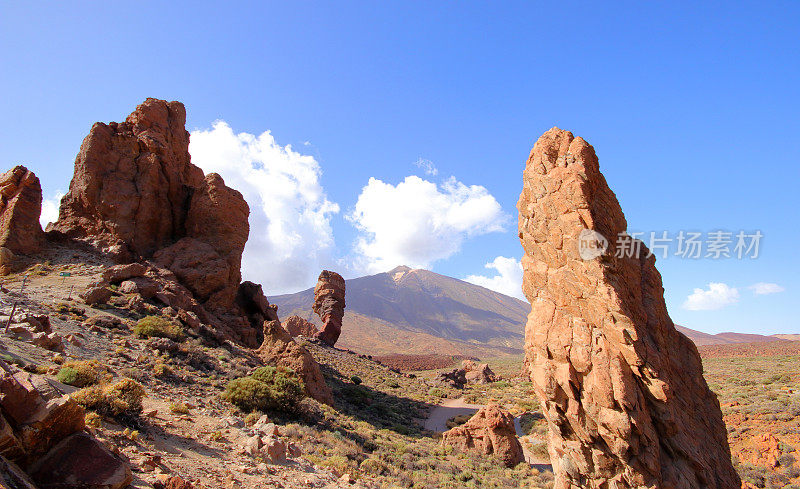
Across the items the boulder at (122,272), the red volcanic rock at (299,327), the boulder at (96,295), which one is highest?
the boulder at (122,272)

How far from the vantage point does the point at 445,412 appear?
103ft

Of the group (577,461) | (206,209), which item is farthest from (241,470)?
(206,209)

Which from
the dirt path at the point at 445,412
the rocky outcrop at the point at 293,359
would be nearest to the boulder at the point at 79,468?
the rocky outcrop at the point at 293,359

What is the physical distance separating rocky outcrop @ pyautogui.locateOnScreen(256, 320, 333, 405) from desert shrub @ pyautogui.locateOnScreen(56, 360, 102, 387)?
1040 centimetres

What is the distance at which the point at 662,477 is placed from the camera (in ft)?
23.5

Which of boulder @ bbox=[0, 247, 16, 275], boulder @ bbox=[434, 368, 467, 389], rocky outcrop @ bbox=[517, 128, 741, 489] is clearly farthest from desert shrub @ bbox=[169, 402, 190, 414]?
boulder @ bbox=[434, 368, 467, 389]

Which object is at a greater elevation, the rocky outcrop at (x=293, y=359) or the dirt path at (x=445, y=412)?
the rocky outcrop at (x=293, y=359)

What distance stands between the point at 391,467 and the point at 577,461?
25.2 ft

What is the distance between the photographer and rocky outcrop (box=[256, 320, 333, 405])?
20.8 m

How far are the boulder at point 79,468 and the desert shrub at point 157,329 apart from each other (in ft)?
44.4

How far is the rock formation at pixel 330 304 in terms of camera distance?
53244 millimetres

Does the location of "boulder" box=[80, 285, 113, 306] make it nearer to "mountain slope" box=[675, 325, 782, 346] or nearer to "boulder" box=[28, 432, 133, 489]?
"boulder" box=[28, 432, 133, 489]

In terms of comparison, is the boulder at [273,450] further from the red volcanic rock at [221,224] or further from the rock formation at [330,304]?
the rock formation at [330,304]

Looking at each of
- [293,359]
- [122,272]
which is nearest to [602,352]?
[293,359]
